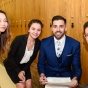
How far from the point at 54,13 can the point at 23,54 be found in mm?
1031

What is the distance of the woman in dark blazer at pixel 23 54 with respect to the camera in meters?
2.28

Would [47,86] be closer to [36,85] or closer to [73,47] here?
[73,47]

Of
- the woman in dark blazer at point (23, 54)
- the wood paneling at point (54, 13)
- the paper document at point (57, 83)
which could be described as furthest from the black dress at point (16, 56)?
the wood paneling at point (54, 13)

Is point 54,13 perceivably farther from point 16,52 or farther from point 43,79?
point 43,79

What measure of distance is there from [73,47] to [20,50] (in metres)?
0.63

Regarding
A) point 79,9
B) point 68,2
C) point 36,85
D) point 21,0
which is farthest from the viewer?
point 21,0

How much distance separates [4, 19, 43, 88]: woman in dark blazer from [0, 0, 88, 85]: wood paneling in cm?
Result: 57

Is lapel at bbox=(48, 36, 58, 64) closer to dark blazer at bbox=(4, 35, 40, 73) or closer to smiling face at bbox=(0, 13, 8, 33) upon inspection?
dark blazer at bbox=(4, 35, 40, 73)

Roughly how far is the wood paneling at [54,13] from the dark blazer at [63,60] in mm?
324

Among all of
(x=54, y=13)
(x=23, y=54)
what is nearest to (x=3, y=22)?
(x=23, y=54)

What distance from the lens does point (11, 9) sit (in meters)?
5.27

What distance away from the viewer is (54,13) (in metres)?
3.06

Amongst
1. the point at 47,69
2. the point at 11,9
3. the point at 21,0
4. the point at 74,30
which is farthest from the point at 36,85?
the point at 11,9

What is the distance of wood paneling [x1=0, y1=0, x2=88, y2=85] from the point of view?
255cm
